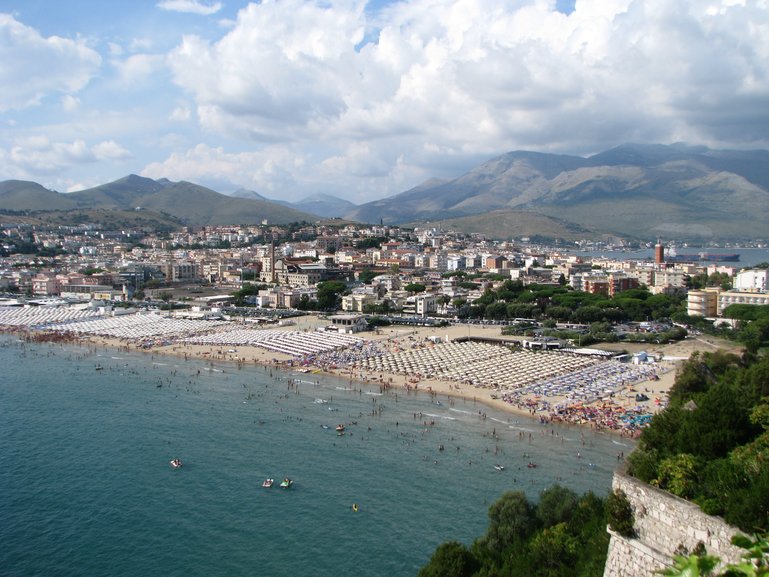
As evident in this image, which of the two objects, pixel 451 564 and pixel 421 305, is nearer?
pixel 451 564

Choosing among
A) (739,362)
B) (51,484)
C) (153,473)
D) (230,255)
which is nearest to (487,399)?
(739,362)

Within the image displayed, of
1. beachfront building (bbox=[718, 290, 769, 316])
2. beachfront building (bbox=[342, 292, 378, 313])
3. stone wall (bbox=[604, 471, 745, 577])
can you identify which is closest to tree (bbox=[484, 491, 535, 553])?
stone wall (bbox=[604, 471, 745, 577])

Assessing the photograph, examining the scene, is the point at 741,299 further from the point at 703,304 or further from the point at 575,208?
the point at 575,208

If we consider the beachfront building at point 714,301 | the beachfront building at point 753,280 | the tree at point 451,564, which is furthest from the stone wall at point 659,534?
the beachfront building at point 753,280

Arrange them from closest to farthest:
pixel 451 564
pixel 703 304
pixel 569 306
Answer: pixel 451 564, pixel 703 304, pixel 569 306

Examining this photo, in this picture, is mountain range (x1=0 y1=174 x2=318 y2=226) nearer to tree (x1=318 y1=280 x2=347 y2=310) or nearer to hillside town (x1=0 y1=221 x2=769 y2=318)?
hillside town (x1=0 y1=221 x2=769 y2=318)

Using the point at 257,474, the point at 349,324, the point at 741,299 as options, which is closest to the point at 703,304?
the point at 741,299

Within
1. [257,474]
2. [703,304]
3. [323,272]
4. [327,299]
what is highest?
[323,272]
